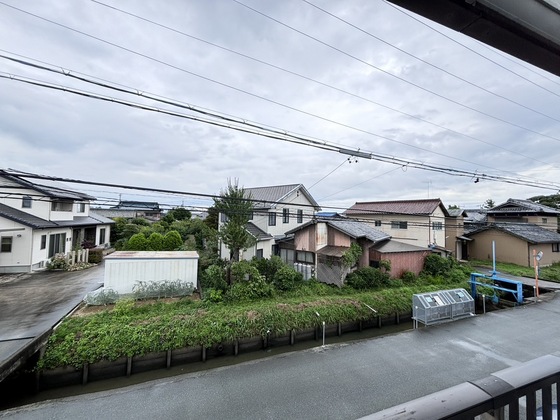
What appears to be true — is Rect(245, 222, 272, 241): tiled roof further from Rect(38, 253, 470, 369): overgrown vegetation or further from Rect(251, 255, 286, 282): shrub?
Rect(38, 253, 470, 369): overgrown vegetation

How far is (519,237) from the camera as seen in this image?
16672 millimetres

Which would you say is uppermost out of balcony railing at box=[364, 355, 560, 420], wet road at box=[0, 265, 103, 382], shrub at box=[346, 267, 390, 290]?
balcony railing at box=[364, 355, 560, 420]

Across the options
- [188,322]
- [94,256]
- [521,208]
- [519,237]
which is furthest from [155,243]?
[521,208]

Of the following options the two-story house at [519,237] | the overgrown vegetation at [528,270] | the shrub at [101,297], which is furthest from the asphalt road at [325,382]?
the two-story house at [519,237]

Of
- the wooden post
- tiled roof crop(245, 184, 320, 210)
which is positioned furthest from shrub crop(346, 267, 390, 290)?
the wooden post

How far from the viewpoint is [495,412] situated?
86 centimetres

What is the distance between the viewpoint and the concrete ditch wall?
5.89 metres

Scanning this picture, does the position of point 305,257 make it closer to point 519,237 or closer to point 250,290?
point 250,290

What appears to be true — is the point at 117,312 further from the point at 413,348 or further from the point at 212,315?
the point at 413,348

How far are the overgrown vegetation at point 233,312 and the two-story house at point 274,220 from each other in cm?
345

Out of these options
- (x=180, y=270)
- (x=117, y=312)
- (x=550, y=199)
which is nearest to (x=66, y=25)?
(x=117, y=312)

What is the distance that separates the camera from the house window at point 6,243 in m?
11.5

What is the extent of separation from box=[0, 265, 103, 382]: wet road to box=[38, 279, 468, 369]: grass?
2.18 feet

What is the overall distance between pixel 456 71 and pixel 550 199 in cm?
4083
